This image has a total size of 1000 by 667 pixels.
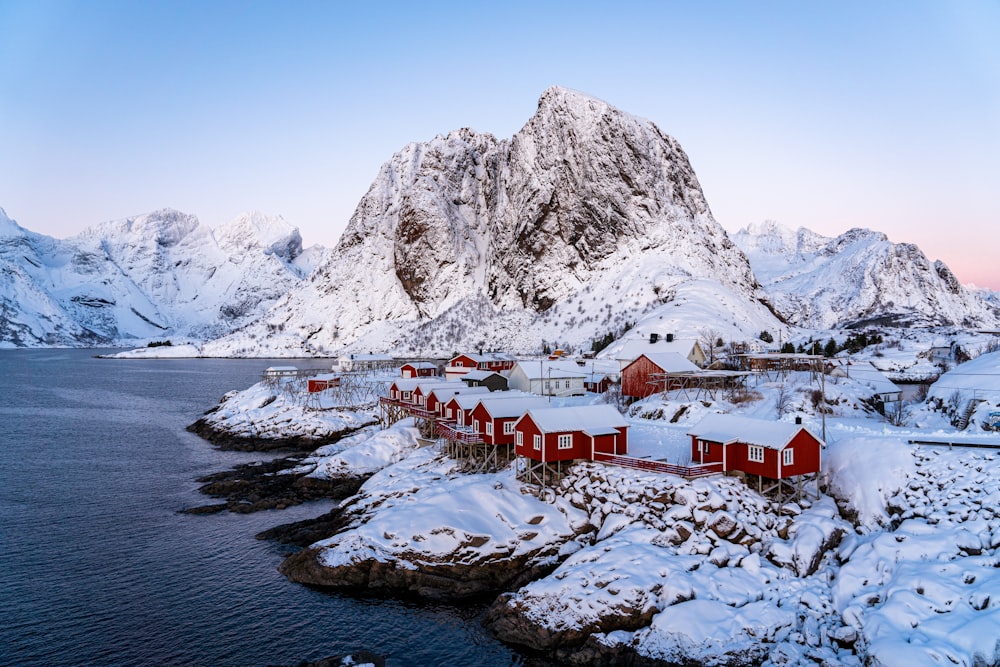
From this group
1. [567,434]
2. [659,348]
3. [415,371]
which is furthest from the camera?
[415,371]

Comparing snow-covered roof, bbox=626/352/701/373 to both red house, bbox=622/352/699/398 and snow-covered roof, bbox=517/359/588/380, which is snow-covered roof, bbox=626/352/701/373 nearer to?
red house, bbox=622/352/699/398

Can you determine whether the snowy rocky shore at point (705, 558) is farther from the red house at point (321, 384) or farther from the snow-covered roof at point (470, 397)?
the red house at point (321, 384)

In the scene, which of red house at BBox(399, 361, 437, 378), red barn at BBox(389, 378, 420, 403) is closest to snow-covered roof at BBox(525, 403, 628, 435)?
red barn at BBox(389, 378, 420, 403)

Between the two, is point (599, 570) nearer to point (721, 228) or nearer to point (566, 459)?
point (566, 459)

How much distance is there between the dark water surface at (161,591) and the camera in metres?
23.7

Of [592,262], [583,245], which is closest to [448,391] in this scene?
[592,262]

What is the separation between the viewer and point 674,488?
31.5 m

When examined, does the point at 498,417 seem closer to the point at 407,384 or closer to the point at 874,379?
the point at 407,384

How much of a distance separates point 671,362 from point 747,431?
908 inches

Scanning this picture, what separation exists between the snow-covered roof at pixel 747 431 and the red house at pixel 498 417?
452 inches

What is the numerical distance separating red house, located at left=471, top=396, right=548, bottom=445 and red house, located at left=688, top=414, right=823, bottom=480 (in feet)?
39.5

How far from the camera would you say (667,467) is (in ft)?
108

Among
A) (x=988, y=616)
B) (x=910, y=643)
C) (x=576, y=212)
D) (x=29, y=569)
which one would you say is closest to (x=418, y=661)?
(x=910, y=643)

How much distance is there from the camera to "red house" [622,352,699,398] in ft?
179
